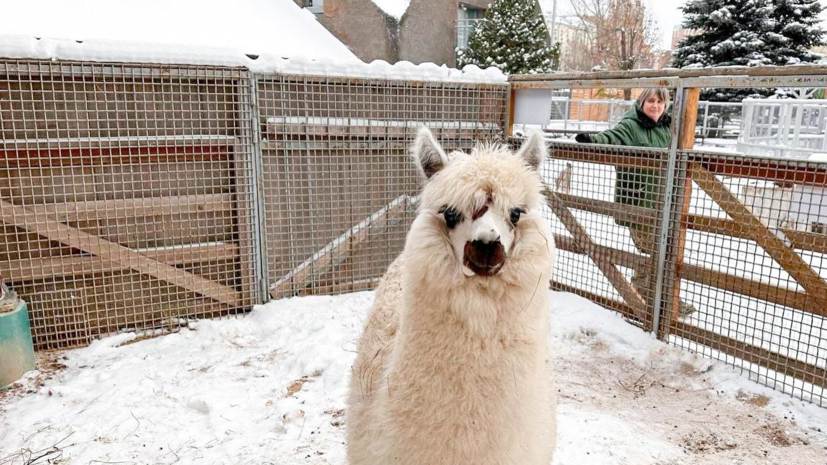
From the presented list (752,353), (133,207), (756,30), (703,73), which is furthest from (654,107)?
(756,30)

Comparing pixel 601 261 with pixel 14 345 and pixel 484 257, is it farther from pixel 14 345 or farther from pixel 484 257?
pixel 14 345

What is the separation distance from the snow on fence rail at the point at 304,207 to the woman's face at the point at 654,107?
38 cm

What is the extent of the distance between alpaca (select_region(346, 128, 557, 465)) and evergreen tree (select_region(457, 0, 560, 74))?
18753mm

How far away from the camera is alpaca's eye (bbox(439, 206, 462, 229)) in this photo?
2238 mm

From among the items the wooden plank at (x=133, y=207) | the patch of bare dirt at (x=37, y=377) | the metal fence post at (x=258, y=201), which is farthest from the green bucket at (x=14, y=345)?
the metal fence post at (x=258, y=201)

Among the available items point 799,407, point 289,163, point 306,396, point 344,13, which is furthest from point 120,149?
point 344,13

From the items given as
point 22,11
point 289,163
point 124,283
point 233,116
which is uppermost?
point 22,11

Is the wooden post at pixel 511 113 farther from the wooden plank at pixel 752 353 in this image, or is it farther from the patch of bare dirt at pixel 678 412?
the wooden plank at pixel 752 353

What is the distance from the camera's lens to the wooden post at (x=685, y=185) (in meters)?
4.65

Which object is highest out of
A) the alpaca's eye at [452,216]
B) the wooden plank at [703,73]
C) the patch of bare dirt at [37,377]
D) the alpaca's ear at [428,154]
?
the wooden plank at [703,73]

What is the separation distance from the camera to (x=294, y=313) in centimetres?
568

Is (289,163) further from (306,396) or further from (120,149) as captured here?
(306,396)

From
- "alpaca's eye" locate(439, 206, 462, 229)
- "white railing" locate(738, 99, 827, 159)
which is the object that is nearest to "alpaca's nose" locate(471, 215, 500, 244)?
"alpaca's eye" locate(439, 206, 462, 229)

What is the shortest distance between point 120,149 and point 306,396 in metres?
2.83
